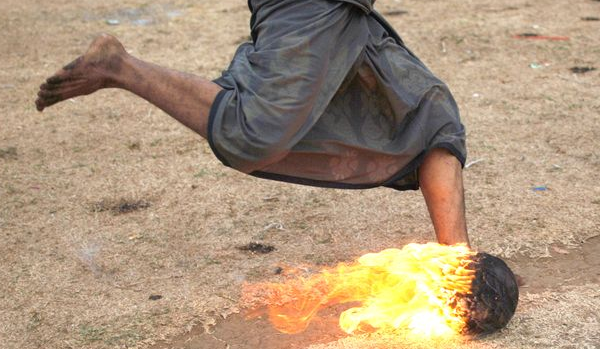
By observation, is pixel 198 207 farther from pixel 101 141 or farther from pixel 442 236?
pixel 442 236

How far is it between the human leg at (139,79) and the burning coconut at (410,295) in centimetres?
80

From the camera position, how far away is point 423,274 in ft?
10.0

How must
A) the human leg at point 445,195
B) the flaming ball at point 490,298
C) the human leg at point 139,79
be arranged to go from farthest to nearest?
the human leg at point 445,195 < the human leg at point 139,79 < the flaming ball at point 490,298

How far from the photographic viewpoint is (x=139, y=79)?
3059mm

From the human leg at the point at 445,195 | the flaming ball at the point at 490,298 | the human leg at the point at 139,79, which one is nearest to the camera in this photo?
the flaming ball at the point at 490,298

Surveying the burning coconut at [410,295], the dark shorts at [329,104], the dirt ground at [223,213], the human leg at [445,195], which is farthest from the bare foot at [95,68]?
the human leg at [445,195]

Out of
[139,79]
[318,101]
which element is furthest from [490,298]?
[139,79]

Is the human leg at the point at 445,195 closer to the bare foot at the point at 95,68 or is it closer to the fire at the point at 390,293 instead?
the fire at the point at 390,293

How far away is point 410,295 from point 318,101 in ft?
2.51

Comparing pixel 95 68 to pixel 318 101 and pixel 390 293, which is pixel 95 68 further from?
pixel 390 293

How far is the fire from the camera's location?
298 centimetres

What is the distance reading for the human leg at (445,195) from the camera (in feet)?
10.5

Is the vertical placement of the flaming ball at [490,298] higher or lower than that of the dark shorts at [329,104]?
lower

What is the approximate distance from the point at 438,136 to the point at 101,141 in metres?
2.61
